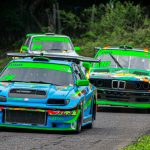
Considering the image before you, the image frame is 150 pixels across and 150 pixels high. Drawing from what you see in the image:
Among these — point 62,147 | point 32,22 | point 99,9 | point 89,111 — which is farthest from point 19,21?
point 62,147

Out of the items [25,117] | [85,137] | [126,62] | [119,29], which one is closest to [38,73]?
[25,117]

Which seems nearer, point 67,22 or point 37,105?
point 37,105

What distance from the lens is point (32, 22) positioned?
44656mm

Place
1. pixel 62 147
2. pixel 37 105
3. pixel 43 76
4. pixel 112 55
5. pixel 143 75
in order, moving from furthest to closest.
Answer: pixel 112 55
pixel 143 75
pixel 43 76
pixel 37 105
pixel 62 147

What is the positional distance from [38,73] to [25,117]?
1510 mm

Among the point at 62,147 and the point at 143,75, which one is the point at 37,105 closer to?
the point at 62,147

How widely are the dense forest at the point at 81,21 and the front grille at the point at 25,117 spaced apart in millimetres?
23586

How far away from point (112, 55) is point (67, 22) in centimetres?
2114

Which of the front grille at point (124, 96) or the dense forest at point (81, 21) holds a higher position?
the front grille at point (124, 96)

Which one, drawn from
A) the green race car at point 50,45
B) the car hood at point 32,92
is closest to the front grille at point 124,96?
the car hood at point 32,92

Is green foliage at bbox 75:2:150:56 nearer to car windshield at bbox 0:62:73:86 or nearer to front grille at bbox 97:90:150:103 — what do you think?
front grille at bbox 97:90:150:103

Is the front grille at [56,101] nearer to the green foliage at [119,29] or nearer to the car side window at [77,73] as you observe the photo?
the car side window at [77,73]

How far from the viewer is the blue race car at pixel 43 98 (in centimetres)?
1416

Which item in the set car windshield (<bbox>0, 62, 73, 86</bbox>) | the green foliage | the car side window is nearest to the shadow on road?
the car side window
